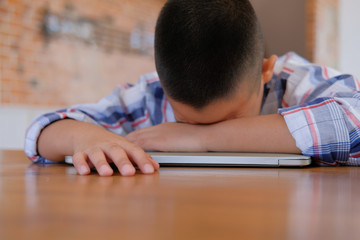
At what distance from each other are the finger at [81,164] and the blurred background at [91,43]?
4.66 ft

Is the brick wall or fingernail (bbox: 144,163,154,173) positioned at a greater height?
the brick wall

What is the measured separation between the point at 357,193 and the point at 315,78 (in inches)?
25.1

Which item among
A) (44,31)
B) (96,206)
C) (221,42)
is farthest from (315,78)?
(44,31)

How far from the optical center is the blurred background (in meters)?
2.57

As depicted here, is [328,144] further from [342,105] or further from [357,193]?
[357,193]

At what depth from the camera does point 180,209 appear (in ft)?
0.80

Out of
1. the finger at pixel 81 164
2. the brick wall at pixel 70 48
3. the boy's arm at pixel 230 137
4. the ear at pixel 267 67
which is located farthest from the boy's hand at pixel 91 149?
the brick wall at pixel 70 48

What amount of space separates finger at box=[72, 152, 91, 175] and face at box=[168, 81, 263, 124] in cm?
27

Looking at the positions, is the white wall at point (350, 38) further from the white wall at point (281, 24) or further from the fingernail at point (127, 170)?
the fingernail at point (127, 170)

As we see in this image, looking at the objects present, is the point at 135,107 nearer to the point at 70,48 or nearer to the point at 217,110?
the point at 217,110

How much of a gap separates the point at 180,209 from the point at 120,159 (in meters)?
0.26

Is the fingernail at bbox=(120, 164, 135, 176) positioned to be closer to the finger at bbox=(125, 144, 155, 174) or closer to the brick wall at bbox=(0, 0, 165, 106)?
the finger at bbox=(125, 144, 155, 174)

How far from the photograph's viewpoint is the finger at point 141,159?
48cm

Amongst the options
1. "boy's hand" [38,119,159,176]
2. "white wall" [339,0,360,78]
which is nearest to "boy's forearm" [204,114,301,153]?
"boy's hand" [38,119,159,176]
